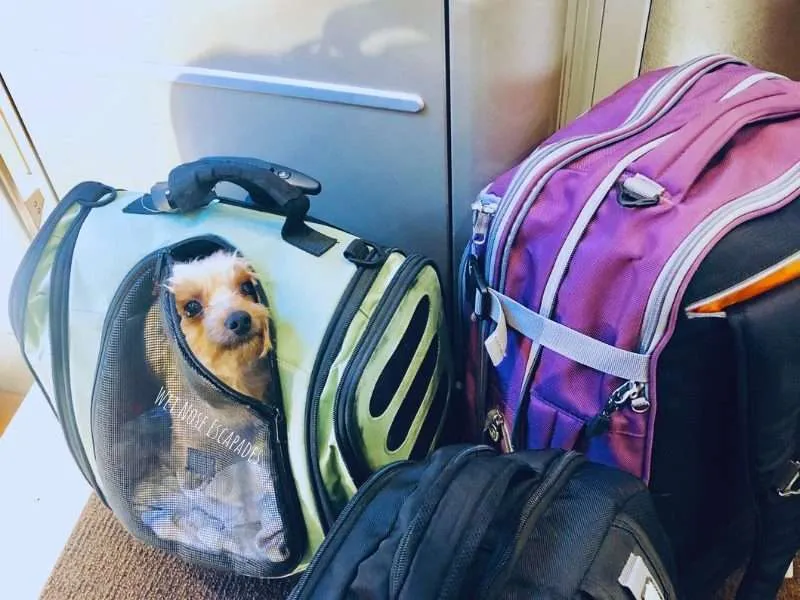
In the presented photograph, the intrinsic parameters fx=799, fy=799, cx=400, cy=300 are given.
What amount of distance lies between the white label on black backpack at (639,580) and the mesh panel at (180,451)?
12.2 inches

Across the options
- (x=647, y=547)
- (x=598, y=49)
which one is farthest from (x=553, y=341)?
(x=598, y=49)

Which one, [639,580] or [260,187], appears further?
[260,187]

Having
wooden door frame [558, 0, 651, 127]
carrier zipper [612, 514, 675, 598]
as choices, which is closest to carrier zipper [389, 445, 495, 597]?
carrier zipper [612, 514, 675, 598]

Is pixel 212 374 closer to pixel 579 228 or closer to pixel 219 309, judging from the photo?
pixel 219 309

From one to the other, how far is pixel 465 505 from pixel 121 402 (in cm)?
37

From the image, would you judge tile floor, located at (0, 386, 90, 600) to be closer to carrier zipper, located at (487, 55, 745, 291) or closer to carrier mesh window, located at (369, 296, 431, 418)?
carrier mesh window, located at (369, 296, 431, 418)

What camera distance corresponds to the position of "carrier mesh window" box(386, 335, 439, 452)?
77 cm

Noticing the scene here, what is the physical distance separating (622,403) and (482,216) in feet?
0.66

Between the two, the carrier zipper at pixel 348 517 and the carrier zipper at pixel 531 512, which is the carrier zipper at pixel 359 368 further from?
the carrier zipper at pixel 531 512

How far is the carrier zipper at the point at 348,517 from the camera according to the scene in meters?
0.62

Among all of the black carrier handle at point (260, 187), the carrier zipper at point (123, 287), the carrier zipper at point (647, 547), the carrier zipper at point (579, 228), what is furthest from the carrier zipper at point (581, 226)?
the carrier zipper at point (123, 287)

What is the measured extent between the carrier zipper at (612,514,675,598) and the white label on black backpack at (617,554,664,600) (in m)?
0.01

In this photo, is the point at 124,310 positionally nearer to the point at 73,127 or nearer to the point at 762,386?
the point at 73,127

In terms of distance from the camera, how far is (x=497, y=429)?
31.9 inches
